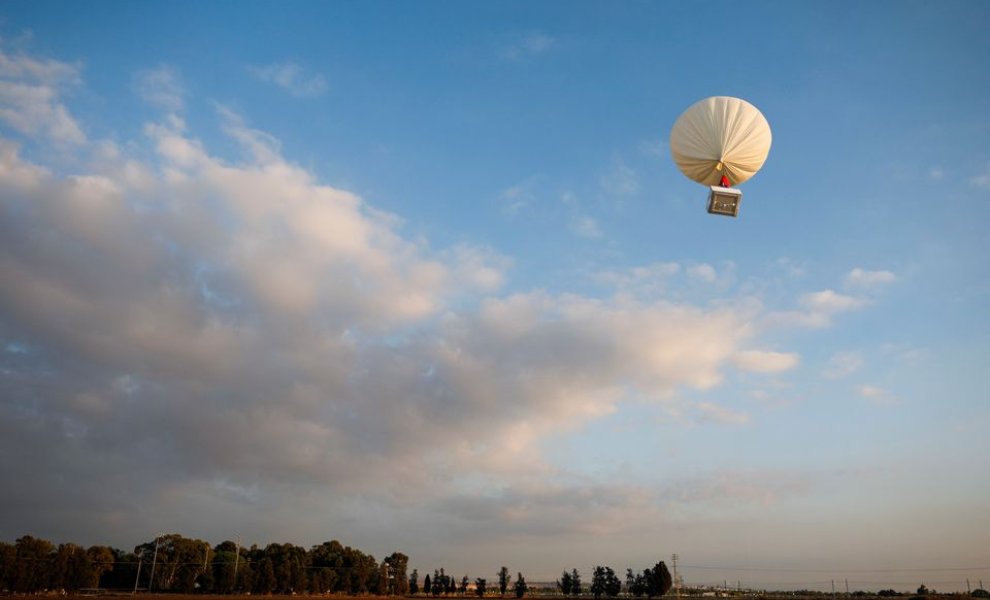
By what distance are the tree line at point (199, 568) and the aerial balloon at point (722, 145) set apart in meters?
80.0

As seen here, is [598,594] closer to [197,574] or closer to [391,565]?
[391,565]

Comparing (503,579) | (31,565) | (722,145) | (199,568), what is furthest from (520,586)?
(722,145)

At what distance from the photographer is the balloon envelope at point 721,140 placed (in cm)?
2400

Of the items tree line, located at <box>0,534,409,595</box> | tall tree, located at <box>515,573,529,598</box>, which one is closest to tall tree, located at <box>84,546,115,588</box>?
tree line, located at <box>0,534,409,595</box>

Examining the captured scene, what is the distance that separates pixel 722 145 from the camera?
23875 millimetres

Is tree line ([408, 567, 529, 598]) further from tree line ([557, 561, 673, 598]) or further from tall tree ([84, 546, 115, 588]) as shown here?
tall tree ([84, 546, 115, 588])

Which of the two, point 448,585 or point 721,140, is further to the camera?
point 448,585

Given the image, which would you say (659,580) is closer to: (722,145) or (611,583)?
(611,583)

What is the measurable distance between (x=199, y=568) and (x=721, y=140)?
90614 mm

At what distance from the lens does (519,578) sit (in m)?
123

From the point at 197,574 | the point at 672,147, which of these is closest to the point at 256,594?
the point at 197,574

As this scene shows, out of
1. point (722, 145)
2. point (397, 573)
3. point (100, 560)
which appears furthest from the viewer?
point (397, 573)

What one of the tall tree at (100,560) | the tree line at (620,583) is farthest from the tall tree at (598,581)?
the tall tree at (100,560)

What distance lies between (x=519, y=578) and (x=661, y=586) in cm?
2726
